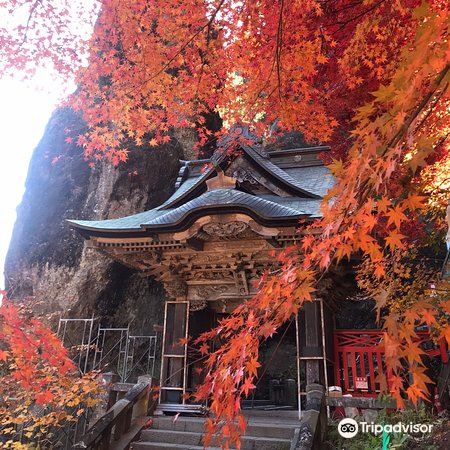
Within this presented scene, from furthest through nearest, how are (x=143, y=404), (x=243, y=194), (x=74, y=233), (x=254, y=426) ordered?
1. (x=74, y=233)
2. (x=243, y=194)
3. (x=143, y=404)
4. (x=254, y=426)

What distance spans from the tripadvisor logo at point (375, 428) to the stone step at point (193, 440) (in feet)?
2.88

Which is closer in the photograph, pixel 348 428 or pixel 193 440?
pixel 348 428

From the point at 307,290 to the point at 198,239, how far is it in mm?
5332

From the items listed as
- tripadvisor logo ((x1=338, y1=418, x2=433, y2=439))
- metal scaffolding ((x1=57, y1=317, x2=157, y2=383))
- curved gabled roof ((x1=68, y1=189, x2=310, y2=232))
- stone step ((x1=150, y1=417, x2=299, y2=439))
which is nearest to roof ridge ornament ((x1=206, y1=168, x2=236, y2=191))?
curved gabled roof ((x1=68, y1=189, x2=310, y2=232))

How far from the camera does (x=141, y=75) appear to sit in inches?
345

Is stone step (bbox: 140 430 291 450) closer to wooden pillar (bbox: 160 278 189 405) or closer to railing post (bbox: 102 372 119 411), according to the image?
wooden pillar (bbox: 160 278 189 405)

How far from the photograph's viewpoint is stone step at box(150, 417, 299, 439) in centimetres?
627

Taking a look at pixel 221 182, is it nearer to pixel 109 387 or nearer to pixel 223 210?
pixel 223 210

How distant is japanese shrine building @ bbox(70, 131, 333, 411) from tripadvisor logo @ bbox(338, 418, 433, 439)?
1.47 meters

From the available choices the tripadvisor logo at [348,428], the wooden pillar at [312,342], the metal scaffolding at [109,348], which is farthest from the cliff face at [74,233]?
the tripadvisor logo at [348,428]

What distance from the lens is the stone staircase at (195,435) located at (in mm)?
6031

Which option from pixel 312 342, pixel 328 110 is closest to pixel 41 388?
pixel 312 342

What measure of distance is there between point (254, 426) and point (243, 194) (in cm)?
418

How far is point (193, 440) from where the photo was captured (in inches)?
256
